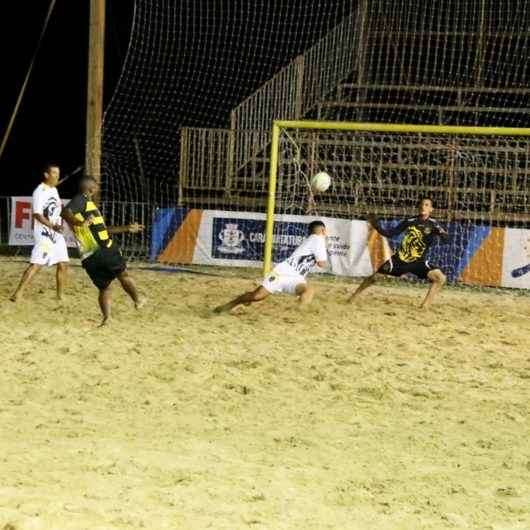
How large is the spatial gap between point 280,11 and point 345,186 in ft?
18.6

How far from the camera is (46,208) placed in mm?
12734

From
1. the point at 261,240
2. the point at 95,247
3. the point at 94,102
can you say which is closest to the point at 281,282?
the point at 95,247

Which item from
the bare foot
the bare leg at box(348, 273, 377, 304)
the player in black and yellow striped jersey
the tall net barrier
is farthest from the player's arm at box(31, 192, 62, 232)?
the tall net barrier

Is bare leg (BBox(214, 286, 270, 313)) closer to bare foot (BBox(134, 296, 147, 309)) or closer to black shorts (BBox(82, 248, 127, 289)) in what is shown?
bare foot (BBox(134, 296, 147, 309))

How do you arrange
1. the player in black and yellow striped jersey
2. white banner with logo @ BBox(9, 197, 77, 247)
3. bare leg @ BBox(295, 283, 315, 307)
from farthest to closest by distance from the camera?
1. white banner with logo @ BBox(9, 197, 77, 247)
2. bare leg @ BBox(295, 283, 315, 307)
3. the player in black and yellow striped jersey

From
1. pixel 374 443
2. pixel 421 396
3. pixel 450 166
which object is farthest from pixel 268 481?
pixel 450 166

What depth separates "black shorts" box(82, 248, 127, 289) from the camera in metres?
11.0

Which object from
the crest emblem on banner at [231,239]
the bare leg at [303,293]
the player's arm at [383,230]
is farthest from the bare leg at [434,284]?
the crest emblem on banner at [231,239]

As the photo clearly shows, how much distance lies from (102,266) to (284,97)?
1077 cm

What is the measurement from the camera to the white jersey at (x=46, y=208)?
41.6 feet

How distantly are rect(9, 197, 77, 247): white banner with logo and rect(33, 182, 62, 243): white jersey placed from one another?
608cm

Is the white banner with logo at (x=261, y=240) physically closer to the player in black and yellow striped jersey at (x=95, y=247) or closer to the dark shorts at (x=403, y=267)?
the dark shorts at (x=403, y=267)

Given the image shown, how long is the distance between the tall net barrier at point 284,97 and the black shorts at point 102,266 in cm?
681

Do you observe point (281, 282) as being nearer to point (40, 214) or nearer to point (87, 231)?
point (87, 231)
